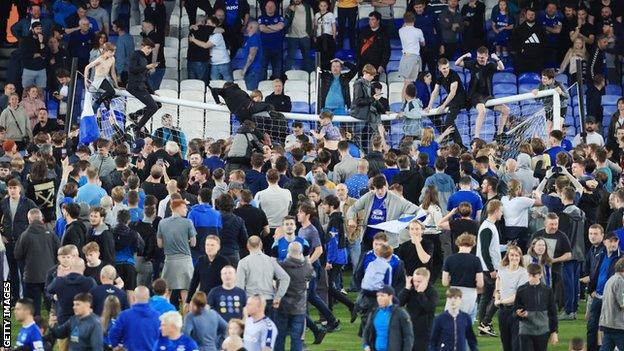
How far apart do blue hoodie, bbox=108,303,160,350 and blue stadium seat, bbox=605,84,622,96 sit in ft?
50.6

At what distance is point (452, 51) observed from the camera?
108 feet

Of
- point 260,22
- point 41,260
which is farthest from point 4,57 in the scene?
point 41,260

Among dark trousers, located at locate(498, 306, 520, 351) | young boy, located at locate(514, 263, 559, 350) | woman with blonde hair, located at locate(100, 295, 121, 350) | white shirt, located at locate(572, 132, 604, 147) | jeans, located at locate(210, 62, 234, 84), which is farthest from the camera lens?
jeans, located at locate(210, 62, 234, 84)

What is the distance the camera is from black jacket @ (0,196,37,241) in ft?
74.2

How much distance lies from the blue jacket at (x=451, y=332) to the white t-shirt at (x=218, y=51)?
14.1 meters

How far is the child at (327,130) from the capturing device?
26.8m

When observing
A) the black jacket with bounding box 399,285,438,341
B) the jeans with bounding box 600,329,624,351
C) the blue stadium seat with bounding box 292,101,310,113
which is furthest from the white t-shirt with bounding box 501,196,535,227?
the blue stadium seat with bounding box 292,101,310,113

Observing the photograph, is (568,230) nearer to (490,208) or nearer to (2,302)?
(490,208)

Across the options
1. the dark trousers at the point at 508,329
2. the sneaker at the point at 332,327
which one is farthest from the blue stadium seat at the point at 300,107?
the dark trousers at the point at 508,329

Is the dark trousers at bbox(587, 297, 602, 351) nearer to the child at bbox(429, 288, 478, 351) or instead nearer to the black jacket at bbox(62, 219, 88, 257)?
the child at bbox(429, 288, 478, 351)

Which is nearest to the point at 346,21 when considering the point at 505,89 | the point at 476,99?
the point at 505,89

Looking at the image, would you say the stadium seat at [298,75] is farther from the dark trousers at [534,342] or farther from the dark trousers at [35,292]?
the dark trousers at [534,342]

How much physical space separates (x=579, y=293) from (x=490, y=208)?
285cm

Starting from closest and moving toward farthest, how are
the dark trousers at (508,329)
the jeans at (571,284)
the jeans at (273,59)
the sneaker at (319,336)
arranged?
the dark trousers at (508,329) < the sneaker at (319,336) < the jeans at (571,284) < the jeans at (273,59)
